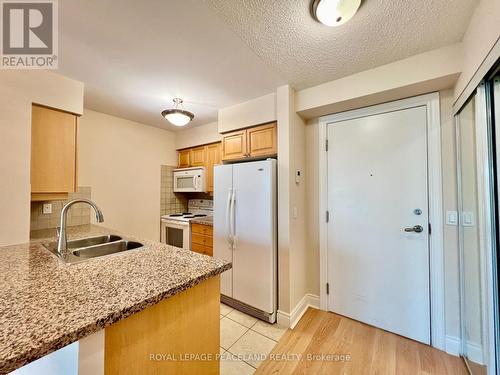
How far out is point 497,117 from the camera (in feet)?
4.09

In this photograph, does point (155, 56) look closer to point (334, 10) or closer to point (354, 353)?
point (334, 10)

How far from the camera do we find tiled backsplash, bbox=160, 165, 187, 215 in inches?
144

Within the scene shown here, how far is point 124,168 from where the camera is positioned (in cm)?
313

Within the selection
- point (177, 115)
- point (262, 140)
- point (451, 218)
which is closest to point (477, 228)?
point (451, 218)

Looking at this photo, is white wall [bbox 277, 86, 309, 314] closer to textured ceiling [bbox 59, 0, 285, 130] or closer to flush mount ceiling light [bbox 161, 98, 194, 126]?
textured ceiling [bbox 59, 0, 285, 130]

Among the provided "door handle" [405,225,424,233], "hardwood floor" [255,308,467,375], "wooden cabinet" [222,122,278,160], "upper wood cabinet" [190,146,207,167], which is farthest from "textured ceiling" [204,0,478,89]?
"hardwood floor" [255,308,467,375]

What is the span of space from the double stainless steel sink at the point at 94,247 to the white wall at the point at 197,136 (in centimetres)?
205

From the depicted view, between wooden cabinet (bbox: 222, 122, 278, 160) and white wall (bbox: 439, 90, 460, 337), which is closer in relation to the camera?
white wall (bbox: 439, 90, 460, 337)

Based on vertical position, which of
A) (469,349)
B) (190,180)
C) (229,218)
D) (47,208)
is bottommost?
(469,349)

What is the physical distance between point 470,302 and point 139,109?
389cm

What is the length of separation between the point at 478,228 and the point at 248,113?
7.43ft

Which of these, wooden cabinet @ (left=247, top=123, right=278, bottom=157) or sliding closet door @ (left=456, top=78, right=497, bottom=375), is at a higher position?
wooden cabinet @ (left=247, top=123, right=278, bottom=157)

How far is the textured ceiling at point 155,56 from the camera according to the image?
129 cm

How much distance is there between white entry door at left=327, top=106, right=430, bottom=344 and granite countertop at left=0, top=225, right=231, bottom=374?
1.62m
